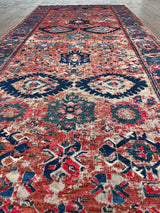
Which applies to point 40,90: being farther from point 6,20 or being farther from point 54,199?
point 6,20

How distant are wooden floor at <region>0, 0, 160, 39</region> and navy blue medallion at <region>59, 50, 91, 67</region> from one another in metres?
1.64

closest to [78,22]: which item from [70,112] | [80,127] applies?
[70,112]

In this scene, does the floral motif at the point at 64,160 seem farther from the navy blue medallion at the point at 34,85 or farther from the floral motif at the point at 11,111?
the navy blue medallion at the point at 34,85

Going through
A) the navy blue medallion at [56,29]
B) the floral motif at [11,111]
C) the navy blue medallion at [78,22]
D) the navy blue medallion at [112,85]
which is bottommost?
the floral motif at [11,111]

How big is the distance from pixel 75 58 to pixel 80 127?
1542 mm

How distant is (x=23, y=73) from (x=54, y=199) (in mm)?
1819

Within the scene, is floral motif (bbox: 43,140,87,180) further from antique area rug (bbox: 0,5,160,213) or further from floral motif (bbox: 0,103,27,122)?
floral motif (bbox: 0,103,27,122)

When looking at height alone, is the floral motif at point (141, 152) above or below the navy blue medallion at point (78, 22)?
below

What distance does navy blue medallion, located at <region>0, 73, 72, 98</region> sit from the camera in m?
2.25

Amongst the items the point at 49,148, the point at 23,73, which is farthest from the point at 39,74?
the point at 49,148

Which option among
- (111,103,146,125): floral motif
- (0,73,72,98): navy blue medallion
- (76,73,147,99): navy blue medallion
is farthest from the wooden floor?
(111,103,146,125): floral motif

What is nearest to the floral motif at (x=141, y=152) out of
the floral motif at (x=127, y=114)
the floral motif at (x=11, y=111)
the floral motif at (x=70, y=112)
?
the floral motif at (x=127, y=114)

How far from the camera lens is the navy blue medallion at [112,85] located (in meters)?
2.21

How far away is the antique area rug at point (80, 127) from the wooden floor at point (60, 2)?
1.31 m
